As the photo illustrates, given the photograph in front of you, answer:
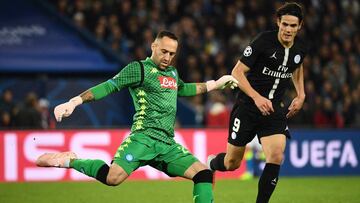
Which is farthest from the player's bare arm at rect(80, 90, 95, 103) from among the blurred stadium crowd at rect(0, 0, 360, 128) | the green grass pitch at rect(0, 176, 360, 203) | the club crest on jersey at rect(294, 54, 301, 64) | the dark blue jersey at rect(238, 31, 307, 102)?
the blurred stadium crowd at rect(0, 0, 360, 128)

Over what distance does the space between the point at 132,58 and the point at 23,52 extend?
7.70 ft

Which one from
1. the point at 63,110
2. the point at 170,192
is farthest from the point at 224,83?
the point at 170,192

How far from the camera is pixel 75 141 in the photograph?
14.3 meters

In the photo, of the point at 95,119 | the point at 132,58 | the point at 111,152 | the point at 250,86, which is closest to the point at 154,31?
the point at 132,58

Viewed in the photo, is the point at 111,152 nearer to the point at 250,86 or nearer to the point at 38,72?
the point at 38,72

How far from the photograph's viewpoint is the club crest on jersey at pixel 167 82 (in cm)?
762

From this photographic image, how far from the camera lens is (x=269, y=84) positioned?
8.54 m

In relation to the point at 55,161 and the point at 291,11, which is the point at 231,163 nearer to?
the point at 291,11

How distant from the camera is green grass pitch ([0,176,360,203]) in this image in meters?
10.1

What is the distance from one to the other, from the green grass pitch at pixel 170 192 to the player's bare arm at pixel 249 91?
197 centimetres

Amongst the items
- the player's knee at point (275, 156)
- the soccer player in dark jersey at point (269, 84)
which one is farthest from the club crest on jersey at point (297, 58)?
the player's knee at point (275, 156)

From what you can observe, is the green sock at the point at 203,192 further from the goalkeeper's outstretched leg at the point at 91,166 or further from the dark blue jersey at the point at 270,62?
the dark blue jersey at the point at 270,62

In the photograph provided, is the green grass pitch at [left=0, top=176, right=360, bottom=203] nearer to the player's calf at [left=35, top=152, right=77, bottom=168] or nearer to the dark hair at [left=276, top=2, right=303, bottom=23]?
the player's calf at [left=35, top=152, right=77, bottom=168]

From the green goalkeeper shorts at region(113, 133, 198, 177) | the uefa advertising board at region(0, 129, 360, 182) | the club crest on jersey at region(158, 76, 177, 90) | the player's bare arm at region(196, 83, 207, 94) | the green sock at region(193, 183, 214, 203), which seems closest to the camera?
the green sock at region(193, 183, 214, 203)
